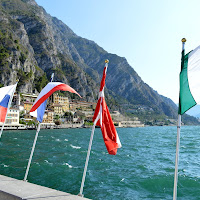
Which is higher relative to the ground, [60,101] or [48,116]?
[60,101]

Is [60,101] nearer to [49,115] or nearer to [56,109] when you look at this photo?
[56,109]

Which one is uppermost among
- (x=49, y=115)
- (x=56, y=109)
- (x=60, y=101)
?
(x=60, y=101)

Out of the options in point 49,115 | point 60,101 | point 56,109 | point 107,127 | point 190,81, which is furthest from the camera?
point 60,101

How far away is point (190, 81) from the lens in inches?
235

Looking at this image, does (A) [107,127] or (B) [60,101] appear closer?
(A) [107,127]

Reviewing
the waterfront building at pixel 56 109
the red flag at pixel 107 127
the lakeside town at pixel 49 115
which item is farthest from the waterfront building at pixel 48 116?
the red flag at pixel 107 127

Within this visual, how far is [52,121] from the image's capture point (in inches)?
5064

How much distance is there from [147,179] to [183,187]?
2.86 meters

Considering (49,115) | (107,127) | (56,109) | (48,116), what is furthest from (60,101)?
(107,127)

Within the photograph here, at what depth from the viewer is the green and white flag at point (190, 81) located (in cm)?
588

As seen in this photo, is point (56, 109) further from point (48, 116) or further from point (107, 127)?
point (107, 127)

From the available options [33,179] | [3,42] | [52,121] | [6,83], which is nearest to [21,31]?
[3,42]

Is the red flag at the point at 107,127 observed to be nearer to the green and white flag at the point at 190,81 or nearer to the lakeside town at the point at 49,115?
the green and white flag at the point at 190,81

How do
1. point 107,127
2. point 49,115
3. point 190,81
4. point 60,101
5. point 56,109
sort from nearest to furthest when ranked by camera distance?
point 190,81 < point 107,127 < point 49,115 < point 56,109 < point 60,101
